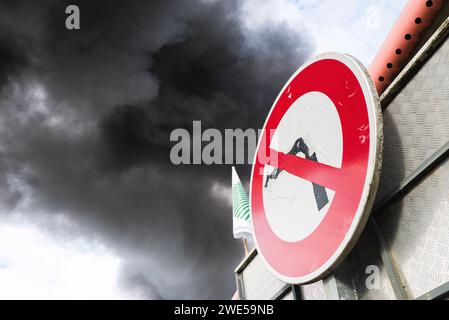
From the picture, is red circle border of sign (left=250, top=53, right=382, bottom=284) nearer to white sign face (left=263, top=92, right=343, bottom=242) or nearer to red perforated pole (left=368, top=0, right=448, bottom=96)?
white sign face (left=263, top=92, right=343, bottom=242)

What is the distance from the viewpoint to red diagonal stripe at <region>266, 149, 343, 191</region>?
2127mm

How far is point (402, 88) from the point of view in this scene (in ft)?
6.73

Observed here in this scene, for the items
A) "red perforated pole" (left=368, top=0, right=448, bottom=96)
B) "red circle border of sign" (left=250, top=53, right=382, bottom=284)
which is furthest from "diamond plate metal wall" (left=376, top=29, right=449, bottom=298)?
"red perforated pole" (left=368, top=0, right=448, bottom=96)

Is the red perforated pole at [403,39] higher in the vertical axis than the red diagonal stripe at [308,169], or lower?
higher

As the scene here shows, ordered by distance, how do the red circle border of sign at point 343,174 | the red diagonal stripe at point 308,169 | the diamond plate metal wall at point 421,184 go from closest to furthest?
1. the diamond plate metal wall at point 421,184
2. the red circle border of sign at point 343,174
3. the red diagonal stripe at point 308,169

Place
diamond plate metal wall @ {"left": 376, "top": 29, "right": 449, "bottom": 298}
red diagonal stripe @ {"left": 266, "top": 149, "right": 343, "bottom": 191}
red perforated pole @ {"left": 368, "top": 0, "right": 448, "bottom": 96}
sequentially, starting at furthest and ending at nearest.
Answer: red perforated pole @ {"left": 368, "top": 0, "right": 448, "bottom": 96} → red diagonal stripe @ {"left": 266, "top": 149, "right": 343, "bottom": 191} → diamond plate metal wall @ {"left": 376, "top": 29, "right": 449, "bottom": 298}

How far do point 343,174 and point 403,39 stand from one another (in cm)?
179

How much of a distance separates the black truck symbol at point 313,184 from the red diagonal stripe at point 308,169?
0.03 m

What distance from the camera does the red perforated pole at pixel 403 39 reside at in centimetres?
292

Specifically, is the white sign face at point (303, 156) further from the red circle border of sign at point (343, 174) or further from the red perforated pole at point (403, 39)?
the red perforated pole at point (403, 39)

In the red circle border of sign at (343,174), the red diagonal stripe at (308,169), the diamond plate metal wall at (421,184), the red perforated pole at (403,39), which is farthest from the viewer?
the red perforated pole at (403,39)

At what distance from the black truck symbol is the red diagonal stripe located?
1.2 inches

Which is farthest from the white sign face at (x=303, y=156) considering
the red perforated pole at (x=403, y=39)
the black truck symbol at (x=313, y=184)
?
the red perforated pole at (x=403, y=39)
